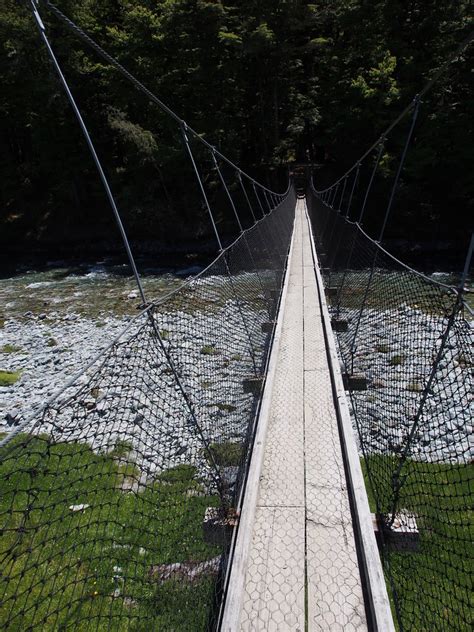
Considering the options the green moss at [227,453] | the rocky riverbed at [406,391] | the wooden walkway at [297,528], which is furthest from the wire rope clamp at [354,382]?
the green moss at [227,453]

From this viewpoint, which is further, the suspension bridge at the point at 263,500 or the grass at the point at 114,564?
the grass at the point at 114,564

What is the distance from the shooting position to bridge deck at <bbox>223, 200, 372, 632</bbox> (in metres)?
1.13

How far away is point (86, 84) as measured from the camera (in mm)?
12836

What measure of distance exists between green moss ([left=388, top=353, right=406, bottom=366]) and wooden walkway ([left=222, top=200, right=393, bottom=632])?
2.81 meters

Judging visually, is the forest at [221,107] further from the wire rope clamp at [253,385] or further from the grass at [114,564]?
the grass at [114,564]

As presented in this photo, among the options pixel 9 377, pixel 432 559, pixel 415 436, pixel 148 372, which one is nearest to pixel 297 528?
pixel 432 559

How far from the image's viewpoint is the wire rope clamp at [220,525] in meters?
1.43

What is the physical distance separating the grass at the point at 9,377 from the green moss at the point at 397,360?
4543mm

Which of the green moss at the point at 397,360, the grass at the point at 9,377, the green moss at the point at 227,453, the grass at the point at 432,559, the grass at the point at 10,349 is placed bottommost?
the grass at the point at 10,349

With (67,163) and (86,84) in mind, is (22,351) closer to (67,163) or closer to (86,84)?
(67,163)

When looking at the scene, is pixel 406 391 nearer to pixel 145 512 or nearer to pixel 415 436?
pixel 415 436

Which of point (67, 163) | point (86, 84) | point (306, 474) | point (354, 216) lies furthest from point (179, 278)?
point (306, 474)

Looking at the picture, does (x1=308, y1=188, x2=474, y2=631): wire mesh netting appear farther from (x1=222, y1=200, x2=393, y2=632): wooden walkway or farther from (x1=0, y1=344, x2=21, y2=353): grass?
(x1=0, y1=344, x2=21, y2=353): grass

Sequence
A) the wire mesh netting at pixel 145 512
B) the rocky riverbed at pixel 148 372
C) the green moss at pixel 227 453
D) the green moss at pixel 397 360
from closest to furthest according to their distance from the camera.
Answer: the wire mesh netting at pixel 145 512 → the green moss at pixel 227 453 → the rocky riverbed at pixel 148 372 → the green moss at pixel 397 360
